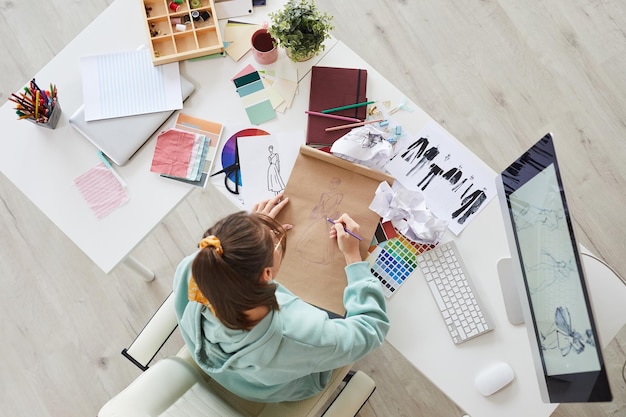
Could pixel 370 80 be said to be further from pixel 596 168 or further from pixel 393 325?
pixel 596 168

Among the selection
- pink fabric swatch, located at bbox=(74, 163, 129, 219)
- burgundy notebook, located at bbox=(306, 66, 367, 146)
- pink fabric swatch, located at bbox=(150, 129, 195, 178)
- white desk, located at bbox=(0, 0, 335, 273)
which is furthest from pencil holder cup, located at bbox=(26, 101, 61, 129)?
burgundy notebook, located at bbox=(306, 66, 367, 146)

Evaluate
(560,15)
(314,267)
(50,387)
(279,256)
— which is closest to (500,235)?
(314,267)

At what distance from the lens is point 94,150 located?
138 cm

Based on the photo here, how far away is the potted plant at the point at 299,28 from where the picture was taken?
4.22ft

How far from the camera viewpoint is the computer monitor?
0.95 meters

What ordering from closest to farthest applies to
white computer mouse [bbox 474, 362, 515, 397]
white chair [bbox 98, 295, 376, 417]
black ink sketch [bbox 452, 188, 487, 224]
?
white chair [bbox 98, 295, 376, 417] < white computer mouse [bbox 474, 362, 515, 397] < black ink sketch [bbox 452, 188, 487, 224]

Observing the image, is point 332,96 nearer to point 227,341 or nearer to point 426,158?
point 426,158

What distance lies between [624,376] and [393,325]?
3.96 ft

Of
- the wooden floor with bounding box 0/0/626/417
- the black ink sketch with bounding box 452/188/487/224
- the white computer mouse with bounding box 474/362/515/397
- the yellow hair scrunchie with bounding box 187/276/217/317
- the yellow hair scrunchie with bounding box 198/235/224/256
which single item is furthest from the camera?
the wooden floor with bounding box 0/0/626/417

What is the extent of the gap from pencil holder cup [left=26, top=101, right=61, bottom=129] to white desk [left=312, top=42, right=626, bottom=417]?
1.00 metres

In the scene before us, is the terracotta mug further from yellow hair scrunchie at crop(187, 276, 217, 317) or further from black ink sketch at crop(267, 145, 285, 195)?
yellow hair scrunchie at crop(187, 276, 217, 317)

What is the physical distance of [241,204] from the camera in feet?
4.40

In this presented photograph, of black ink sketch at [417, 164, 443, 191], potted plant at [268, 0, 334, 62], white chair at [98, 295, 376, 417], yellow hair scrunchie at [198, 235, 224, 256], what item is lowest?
white chair at [98, 295, 376, 417]

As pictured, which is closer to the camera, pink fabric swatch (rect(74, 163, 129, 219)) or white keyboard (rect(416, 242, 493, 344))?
white keyboard (rect(416, 242, 493, 344))
